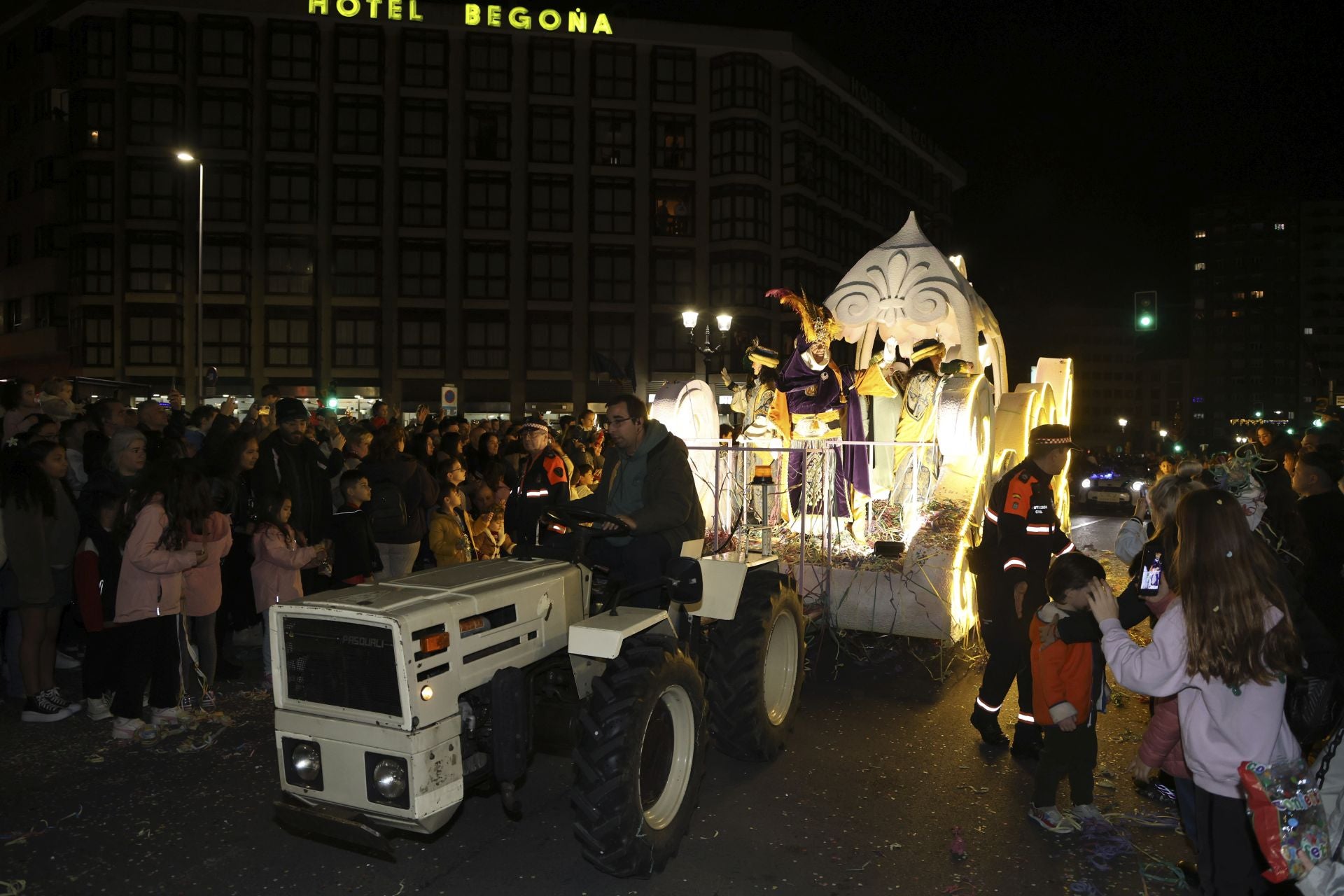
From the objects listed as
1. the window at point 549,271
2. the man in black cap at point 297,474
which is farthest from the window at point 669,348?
the man in black cap at point 297,474

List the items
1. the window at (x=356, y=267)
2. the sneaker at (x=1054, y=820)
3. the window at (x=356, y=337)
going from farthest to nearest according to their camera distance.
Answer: the window at (x=356, y=337), the window at (x=356, y=267), the sneaker at (x=1054, y=820)

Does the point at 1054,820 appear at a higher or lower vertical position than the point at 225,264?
lower

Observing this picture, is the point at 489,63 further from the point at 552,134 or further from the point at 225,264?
the point at 225,264

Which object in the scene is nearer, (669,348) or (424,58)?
(424,58)

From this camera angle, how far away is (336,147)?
1481 inches

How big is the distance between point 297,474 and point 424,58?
117 ft

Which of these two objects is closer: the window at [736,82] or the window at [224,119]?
the window at [224,119]

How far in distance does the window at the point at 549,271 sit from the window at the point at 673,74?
8120 mm

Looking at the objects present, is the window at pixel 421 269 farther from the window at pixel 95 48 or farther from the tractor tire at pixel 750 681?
the tractor tire at pixel 750 681

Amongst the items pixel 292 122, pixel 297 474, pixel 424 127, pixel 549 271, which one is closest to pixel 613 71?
pixel 424 127

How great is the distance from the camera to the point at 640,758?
13.2 ft

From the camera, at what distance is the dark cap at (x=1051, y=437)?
19.6ft

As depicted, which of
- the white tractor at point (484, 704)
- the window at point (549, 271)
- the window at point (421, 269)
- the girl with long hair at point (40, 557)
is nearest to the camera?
the white tractor at point (484, 704)

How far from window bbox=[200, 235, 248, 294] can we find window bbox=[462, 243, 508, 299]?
8.68 meters
